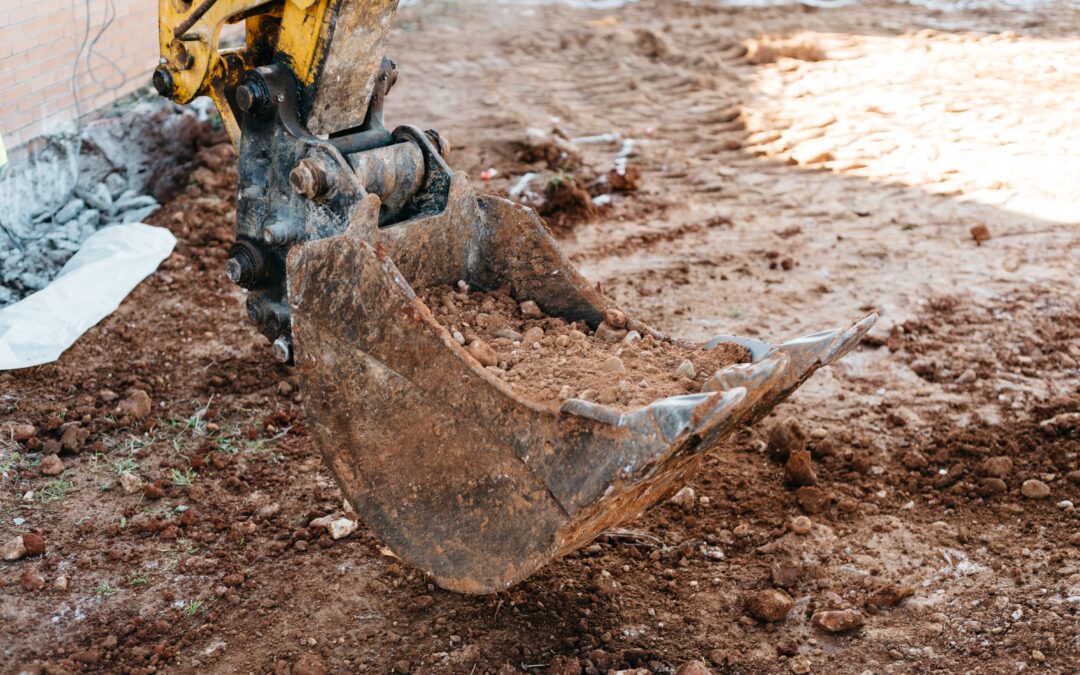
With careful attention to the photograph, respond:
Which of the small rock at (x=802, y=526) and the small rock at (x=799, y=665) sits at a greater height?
the small rock at (x=799, y=665)

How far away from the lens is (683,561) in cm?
324

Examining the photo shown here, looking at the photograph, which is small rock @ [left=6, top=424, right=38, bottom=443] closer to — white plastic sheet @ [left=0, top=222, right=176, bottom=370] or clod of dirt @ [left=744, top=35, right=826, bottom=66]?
white plastic sheet @ [left=0, top=222, right=176, bottom=370]

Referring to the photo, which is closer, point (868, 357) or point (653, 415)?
point (653, 415)

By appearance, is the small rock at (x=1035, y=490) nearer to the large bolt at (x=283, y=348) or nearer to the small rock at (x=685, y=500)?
the small rock at (x=685, y=500)

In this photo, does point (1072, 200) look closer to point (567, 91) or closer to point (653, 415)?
point (567, 91)

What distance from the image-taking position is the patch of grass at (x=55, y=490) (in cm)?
356

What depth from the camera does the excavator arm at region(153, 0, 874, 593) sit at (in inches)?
95.2

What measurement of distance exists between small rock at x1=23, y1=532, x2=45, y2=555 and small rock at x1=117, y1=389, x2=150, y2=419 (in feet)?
2.59

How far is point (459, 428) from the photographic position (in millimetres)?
2557

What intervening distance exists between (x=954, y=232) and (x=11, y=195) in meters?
5.22

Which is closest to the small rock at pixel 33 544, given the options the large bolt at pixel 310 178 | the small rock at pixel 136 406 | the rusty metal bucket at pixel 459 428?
the small rock at pixel 136 406

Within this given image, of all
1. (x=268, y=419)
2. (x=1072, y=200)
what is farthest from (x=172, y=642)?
(x=1072, y=200)

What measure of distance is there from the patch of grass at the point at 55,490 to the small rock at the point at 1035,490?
3.39 metres

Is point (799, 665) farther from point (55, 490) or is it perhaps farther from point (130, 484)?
point (55, 490)
